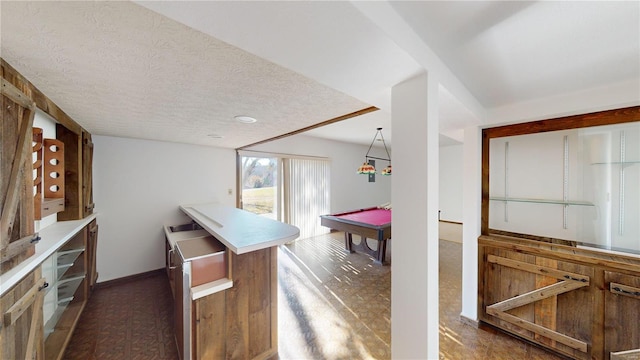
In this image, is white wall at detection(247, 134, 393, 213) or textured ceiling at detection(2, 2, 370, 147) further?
white wall at detection(247, 134, 393, 213)

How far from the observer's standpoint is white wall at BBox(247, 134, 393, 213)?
4987mm

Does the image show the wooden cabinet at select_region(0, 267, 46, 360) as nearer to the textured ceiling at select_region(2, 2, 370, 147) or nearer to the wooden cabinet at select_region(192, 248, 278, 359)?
the wooden cabinet at select_region(192, 248, 278, 359)

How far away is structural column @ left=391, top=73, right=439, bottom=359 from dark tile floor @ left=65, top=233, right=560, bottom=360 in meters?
1.04

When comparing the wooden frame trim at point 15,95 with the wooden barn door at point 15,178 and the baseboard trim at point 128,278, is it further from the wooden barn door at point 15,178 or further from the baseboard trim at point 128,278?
the baseboard trim at point 128,278

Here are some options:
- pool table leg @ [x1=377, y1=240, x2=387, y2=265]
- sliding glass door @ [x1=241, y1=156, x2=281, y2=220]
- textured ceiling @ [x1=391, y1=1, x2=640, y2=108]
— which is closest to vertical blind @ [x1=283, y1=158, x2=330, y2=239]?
sliding glass door @ [x1=241, y1=156, x2=281, y2=220]

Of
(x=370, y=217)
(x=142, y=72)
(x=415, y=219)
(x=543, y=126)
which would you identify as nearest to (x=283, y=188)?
(x=370, y=217)

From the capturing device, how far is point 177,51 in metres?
1.00

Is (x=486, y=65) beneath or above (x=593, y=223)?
above

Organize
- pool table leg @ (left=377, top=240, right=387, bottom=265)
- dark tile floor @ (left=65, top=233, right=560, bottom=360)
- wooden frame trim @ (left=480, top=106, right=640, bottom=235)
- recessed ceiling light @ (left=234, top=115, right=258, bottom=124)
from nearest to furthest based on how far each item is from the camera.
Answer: wooden frame trim @ (left=480, top=106, right=640, bottom=235) < dark tile floor @ (left=65, top=233, right=560, bottom=360) < recessed ceiling light @ (left=234, top=115, right=258, bottom=124) < pool table leg @ (left=377, top=240, right=387, bottom=265)

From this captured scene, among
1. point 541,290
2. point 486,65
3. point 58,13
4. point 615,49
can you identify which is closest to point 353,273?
point 541,290

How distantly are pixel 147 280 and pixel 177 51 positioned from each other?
11.6 ft

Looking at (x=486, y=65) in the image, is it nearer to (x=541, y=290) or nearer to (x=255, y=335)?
(x=541, y=290)

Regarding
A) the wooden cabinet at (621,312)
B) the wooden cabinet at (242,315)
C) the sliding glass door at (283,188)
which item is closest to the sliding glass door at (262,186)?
the sliding glass door at (283,188)

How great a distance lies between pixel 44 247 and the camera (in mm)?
1363
